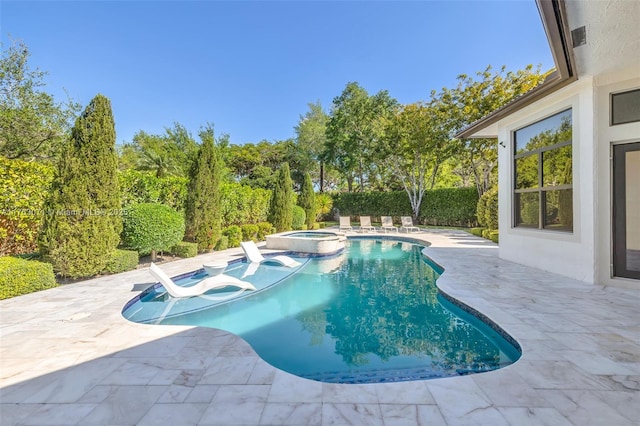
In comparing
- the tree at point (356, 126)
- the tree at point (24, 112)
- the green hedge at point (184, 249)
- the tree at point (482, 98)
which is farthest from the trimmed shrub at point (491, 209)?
the tree at point (24, 112)

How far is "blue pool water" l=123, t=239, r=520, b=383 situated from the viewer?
3.58m

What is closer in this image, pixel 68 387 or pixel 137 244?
pixel 68 387

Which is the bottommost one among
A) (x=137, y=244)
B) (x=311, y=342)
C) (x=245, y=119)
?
(x=311, y=342)

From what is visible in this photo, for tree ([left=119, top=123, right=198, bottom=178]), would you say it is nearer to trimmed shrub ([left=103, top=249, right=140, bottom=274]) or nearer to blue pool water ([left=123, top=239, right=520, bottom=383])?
trimmed shrub ([left=103, top=249, right=140, bottom=274])

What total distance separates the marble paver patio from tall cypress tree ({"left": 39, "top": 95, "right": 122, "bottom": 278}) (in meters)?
2.21

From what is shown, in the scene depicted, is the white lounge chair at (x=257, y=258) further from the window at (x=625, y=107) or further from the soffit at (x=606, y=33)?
the window at (x=625, y=107)

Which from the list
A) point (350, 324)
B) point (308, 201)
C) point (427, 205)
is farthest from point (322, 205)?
point (350, 324)

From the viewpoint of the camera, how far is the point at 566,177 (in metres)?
6.67

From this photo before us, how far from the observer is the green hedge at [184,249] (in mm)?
9930

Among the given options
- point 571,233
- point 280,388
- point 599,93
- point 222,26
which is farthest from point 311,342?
point 222,26

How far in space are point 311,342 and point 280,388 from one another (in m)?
1.78

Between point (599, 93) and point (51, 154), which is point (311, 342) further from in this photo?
point (51, 154)

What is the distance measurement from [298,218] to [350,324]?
1366cm

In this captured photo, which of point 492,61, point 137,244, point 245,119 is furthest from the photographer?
point 245,119
